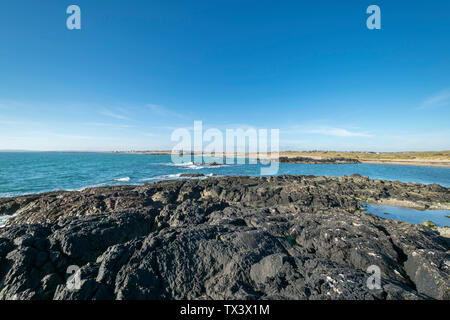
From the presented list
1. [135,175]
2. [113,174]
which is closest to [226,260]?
[135,175]

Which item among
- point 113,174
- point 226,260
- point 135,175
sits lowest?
point 135,175

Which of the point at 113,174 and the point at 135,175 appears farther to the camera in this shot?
the point at 113,174

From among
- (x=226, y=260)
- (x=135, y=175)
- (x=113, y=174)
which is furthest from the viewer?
(x=113, y=174)

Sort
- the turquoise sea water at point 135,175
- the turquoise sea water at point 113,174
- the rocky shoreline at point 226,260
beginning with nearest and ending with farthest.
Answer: the rocky shoreline at point 226,260 < the turquoise sea water at point 135,175 < the turquoise sea water at point 113,174

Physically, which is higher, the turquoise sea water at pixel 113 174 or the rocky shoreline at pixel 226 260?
A: the rocky shoreline at pixel 226 260

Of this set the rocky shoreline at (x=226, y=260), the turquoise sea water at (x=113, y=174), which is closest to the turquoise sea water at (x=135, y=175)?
the turquoise sea water at (x=113, y=174)

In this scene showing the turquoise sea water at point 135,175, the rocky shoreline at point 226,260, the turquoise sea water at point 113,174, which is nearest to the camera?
the rocky shoreline at point 226,260

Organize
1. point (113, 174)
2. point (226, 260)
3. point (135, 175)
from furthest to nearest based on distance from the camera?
1. point (113, 174)
2. point (135, 175)
3. point (226, 260)

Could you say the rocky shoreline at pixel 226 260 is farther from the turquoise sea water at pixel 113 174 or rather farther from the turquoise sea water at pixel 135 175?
the turquoise sea water at pixel 113 174

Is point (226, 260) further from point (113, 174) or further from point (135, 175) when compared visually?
point (113, 174)

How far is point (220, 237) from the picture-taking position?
636cm
